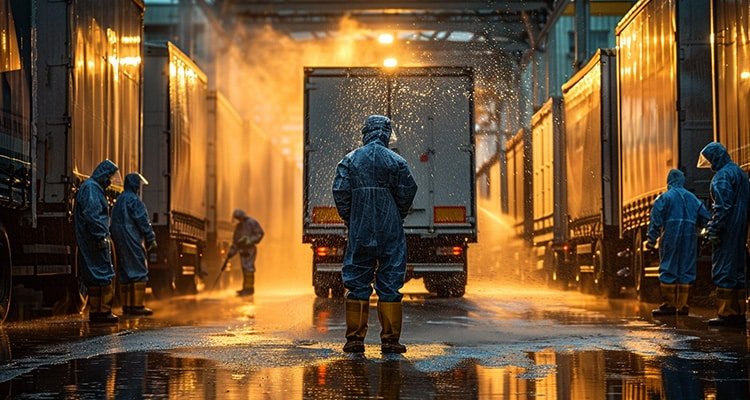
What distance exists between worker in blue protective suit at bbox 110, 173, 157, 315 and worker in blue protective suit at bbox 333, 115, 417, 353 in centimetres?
642

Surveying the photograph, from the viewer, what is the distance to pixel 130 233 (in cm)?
1580

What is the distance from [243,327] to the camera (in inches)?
509

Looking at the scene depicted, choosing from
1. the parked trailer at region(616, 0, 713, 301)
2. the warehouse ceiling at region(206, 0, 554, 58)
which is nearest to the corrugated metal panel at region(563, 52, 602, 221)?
the parked trailer at region(616, 0, 713, 301)

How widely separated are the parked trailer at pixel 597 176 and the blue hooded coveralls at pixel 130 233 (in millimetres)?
8425

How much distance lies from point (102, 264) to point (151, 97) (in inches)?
293

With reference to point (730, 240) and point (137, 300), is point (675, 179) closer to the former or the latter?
point (730, 240)

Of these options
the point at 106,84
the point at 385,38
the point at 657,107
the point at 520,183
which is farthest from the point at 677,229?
the point at 385,38

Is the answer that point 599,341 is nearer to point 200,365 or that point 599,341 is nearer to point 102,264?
point 200,365

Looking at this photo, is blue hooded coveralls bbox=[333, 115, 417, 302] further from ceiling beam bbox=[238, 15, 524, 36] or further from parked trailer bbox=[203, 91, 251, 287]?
ceiling beam bbox=[238, 15, 524, 36]

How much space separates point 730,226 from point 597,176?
9254mm

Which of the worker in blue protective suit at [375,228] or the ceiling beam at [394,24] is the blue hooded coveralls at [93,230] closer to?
the worker in blue protective suit at [375,228]

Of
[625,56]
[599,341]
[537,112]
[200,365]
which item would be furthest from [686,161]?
[537,112]

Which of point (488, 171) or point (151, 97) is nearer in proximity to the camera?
point (151, 97)

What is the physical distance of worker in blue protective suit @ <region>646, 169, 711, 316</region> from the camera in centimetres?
1512
